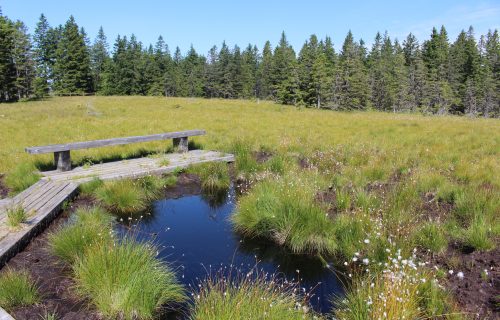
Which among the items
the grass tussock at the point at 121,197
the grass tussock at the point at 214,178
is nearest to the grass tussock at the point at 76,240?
the grass tussock at the point at 121,197

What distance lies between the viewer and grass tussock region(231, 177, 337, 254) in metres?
6.71

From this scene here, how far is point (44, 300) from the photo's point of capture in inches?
187

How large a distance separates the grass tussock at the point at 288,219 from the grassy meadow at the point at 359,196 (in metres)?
0.02

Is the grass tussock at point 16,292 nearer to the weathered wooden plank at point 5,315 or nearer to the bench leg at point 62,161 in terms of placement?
the weathered wooden plank at point 5,315

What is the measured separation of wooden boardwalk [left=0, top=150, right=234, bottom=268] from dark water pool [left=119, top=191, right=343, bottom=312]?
170 cm

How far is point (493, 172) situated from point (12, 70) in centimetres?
6048

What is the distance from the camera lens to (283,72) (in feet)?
244

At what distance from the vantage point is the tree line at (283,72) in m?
60.2

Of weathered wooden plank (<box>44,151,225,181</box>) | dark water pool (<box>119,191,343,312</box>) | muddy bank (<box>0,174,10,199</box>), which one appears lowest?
dark water pool (<box>119,191,343,312</box>)

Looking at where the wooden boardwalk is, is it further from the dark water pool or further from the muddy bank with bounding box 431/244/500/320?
the muddy bank with bounding box 431/244/500/320

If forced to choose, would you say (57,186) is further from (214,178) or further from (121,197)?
(214,178)

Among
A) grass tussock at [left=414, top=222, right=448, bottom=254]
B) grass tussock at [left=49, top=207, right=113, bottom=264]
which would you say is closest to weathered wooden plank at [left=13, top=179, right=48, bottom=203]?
grass tussock at [left=49, top=207, right=113, bottom=264]

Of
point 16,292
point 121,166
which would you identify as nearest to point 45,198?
point 121,166

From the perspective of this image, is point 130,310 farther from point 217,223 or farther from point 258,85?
point 258,85
